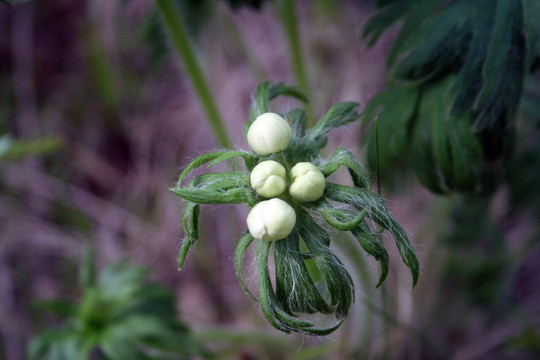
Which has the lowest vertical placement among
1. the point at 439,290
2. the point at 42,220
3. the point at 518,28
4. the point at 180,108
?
the point at 439,290

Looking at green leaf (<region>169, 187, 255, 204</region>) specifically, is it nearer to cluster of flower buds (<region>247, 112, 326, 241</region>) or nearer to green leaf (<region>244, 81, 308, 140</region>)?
cluster of flower buds (<region>247, 112, 326, 241</region>)

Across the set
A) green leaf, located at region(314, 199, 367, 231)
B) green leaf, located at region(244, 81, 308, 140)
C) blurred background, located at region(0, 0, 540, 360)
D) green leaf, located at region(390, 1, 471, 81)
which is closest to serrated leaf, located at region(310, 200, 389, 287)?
green leaf, located at region(314, 199, 367, 231)

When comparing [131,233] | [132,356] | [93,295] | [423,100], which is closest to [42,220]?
[131,233]

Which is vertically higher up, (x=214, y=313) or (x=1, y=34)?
(x=1, y=34)

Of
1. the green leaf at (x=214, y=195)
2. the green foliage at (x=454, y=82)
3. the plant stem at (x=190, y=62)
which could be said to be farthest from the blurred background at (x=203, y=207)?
the green leaf at (x=214, y=195)

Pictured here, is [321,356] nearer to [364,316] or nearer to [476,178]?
[364,316]

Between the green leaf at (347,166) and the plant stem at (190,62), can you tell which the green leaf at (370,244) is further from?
the plant stem at (190,62)
